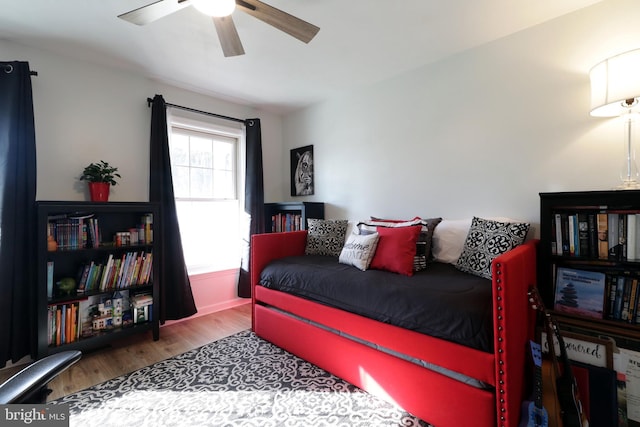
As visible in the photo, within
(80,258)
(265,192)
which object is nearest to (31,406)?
(80,258)

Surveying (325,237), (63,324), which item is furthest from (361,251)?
(63,324)

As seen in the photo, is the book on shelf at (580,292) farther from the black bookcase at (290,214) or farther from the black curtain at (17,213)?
the black curtain at (17,213)

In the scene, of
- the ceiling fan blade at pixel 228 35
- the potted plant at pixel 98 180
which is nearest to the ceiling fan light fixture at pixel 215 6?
the ceiling fan blade at pixel 228 35

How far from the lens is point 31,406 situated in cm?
79

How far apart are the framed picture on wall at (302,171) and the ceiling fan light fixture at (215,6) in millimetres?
2162

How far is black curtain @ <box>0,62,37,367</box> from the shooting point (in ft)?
6.34

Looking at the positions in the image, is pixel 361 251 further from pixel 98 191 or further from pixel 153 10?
pixel 98 191

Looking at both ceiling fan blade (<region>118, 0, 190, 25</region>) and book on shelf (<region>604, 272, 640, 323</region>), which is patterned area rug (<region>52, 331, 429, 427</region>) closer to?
book on shelf (<region>604, 272, 640, 323</region>)

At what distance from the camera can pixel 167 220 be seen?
9.04 feet

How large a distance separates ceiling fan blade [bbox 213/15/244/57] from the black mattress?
61.8 inches

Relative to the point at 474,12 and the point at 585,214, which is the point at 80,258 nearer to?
the point at 474,12

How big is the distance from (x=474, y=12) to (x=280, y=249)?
233 centimetres

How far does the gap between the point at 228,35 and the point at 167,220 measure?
1.83 meters

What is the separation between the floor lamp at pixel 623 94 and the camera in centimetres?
145
